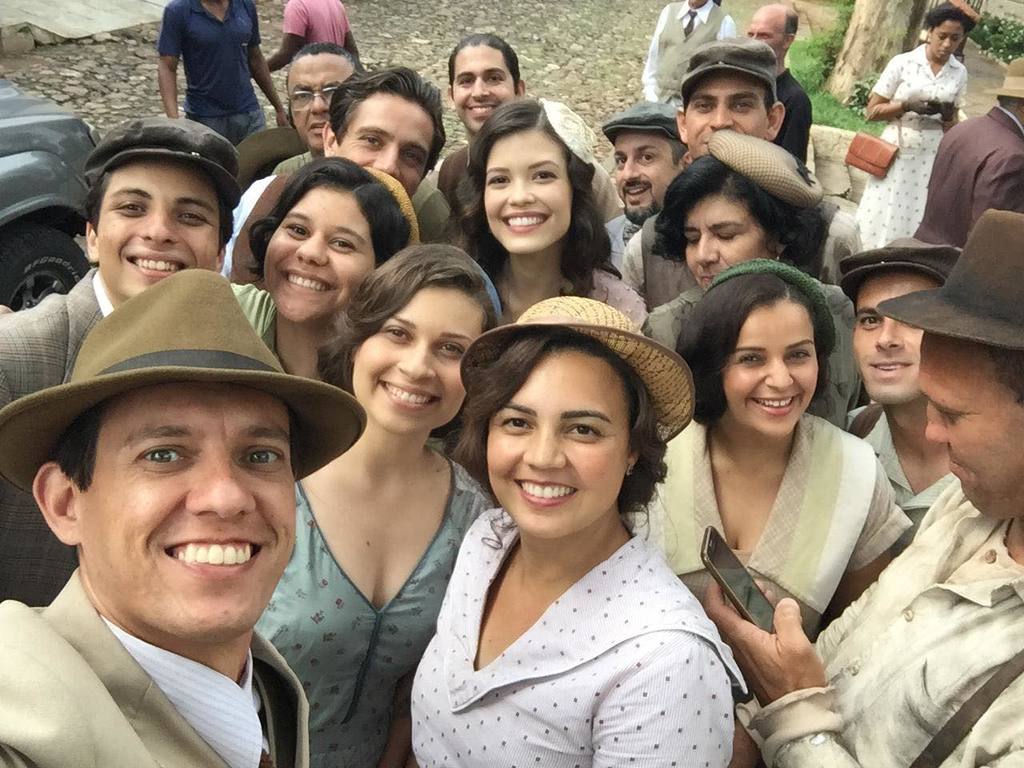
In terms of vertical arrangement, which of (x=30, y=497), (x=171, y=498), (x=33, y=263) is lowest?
(x=33, y=263)

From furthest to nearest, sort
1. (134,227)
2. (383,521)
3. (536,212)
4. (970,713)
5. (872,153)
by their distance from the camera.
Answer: (872,153) < (536,212) < (134,227) < (383,521) < (970,713)

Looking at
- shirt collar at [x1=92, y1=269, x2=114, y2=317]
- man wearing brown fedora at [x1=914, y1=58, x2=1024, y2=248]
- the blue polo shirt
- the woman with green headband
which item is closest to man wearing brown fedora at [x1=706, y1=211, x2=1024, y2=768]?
the woman with green headband

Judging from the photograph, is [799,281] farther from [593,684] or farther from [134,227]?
[134,227]

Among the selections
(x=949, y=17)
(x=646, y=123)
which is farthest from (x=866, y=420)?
(x=949, y=17)

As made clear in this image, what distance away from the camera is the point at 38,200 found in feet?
19.4

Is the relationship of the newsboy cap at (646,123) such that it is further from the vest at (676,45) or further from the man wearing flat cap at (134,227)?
the vest at (676,45)

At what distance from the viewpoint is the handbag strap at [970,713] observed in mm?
1983

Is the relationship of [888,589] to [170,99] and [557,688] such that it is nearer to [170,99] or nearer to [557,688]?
[557,688]

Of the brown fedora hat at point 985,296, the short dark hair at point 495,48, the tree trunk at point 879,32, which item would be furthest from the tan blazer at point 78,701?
the tree trunk at point 879,32

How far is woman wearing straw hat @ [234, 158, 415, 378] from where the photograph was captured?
3.54m

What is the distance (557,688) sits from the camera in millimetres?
2240

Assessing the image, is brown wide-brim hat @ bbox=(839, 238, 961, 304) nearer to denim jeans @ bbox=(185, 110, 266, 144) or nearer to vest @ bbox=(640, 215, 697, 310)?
vest @ bbox=(640, 215, 697, 310)

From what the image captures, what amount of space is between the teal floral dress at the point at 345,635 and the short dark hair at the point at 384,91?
2310 mm

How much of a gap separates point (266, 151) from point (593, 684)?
4.03 metres
